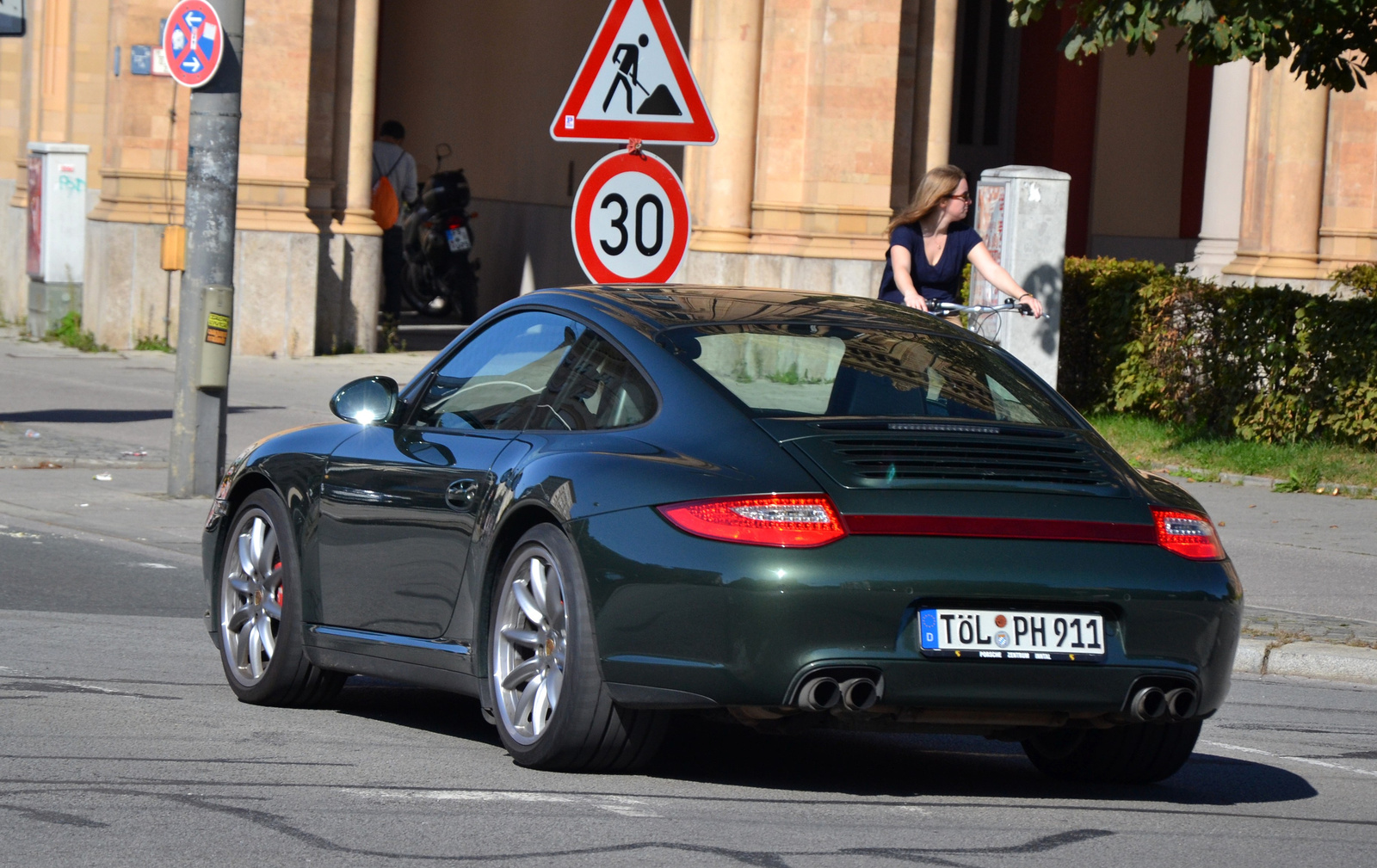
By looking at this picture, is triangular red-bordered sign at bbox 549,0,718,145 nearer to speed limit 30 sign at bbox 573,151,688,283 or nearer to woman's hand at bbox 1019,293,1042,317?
speed limit 30 sign at bbox 573,151,688,283

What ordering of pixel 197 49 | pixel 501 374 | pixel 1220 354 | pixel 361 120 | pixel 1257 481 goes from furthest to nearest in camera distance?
pixel 361 120 < pixel 1220 354 < pixel 1257 481 < pixel 197 49 < pixel 501 374

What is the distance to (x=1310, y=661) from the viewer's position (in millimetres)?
8734

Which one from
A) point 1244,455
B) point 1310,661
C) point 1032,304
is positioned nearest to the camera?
point 1310,661

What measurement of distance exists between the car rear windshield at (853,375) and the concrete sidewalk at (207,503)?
10.4 ft

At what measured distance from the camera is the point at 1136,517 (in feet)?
18.1

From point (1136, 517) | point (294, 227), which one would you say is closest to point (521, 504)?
point (1136, 517)

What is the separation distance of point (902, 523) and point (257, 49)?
16.3 meters

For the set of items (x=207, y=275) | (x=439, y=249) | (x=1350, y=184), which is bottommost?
(x=207, y=275)

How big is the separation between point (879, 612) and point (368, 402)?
2109 mm

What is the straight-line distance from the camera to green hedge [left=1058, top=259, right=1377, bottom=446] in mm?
14586

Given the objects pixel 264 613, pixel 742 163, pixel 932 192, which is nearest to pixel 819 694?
pixel 264 613

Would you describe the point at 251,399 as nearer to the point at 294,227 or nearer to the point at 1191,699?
the point at 294,227

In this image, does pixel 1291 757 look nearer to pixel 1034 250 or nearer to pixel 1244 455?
pixel 1034 250

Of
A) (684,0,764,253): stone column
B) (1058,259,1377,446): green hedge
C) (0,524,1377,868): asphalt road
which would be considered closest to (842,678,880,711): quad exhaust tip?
(0,524,1377,868): asphalt road
